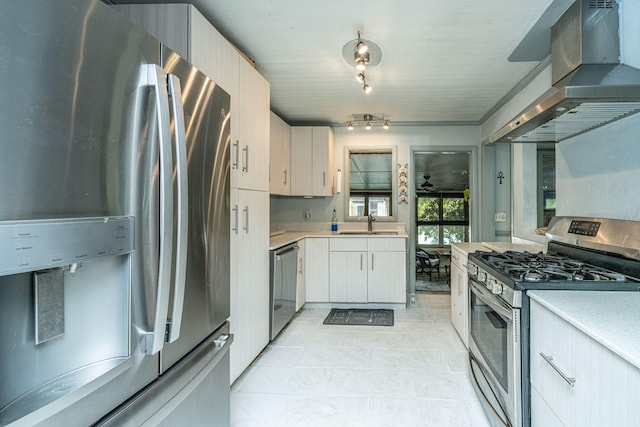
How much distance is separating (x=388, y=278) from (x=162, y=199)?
348 centimetres

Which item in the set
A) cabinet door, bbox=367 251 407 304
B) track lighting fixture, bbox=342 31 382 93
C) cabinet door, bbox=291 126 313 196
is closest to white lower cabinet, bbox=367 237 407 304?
cabinet door, bbox=367 251 407 304

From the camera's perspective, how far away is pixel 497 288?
5.92ft

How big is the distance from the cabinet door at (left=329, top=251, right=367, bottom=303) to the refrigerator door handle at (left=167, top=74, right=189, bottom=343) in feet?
10.4

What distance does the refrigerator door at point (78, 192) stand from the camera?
67 centimetres

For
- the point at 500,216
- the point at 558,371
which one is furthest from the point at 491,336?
the point at 500,216

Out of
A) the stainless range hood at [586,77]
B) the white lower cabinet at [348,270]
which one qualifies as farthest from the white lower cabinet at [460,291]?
the stainless range hood at [586,77]

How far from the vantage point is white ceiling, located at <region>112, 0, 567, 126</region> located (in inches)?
81.7

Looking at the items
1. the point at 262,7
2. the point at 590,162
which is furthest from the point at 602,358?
the point at 262,7

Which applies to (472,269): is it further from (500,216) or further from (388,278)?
(500,216)

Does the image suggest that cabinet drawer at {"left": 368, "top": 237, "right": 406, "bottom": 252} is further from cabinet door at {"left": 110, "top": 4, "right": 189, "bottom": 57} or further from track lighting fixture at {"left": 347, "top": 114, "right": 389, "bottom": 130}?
cabinet door at {"left": 110, "top": 4, "right": 189, "bottom": 57}

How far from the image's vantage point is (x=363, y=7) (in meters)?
2.06

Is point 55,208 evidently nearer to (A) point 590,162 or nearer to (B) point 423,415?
(B) point 423,415

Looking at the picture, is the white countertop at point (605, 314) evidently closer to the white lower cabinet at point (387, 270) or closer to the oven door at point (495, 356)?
the oven door at point (495, 356)

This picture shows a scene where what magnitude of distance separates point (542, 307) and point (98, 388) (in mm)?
1566
